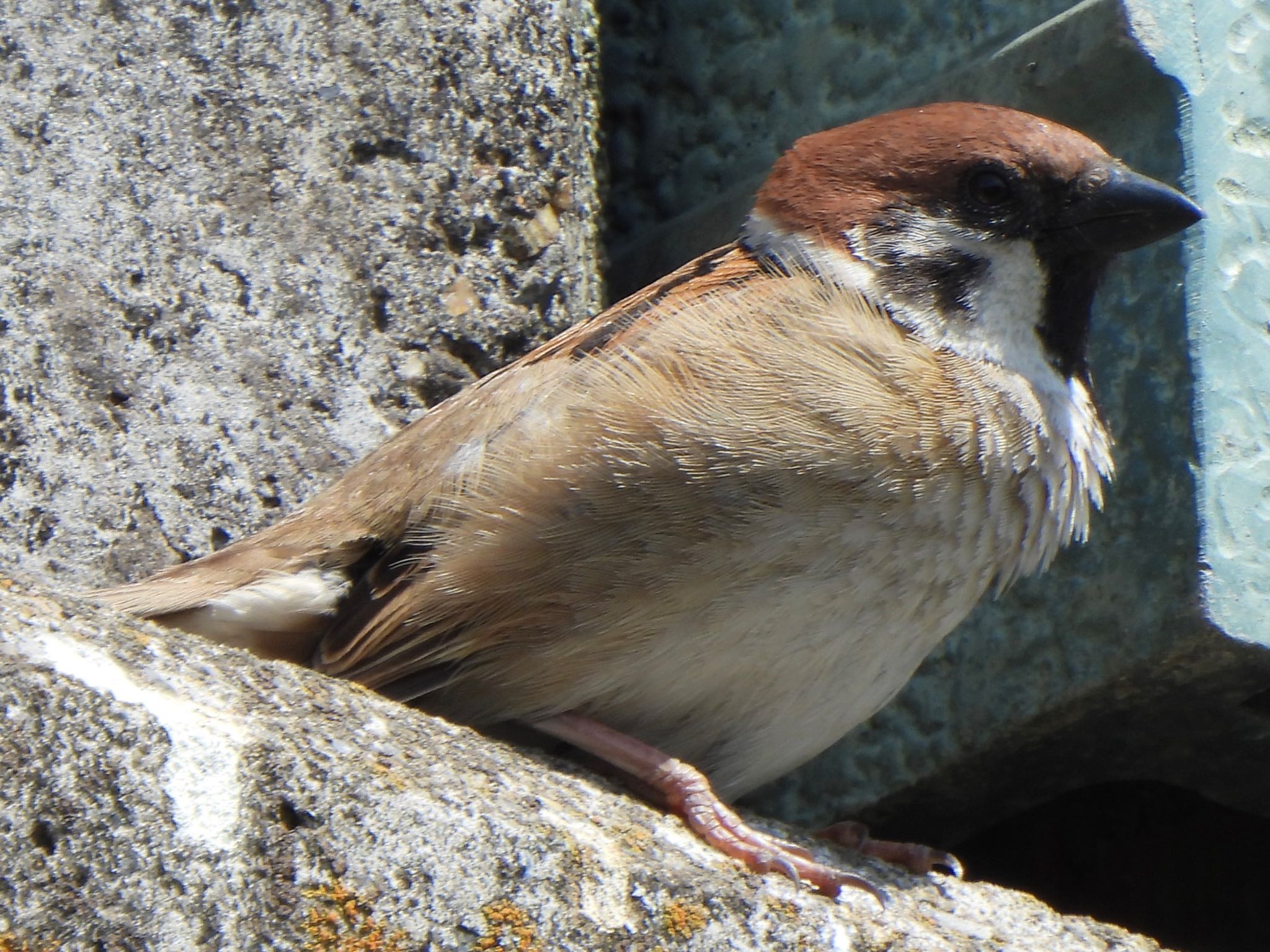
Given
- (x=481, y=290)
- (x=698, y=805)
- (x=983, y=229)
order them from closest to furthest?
(x=698, y=805) → (x=983, y=229) → (x=481, y=290)

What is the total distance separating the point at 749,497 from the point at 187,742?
0.79 metres

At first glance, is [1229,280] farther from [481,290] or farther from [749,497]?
[481,290]

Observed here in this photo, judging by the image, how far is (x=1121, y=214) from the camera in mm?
2100

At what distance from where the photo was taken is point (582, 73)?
268cm

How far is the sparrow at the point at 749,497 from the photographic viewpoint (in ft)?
6.10

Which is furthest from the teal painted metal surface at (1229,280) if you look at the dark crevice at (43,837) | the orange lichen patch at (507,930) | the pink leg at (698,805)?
the dark crevice at (43,837)

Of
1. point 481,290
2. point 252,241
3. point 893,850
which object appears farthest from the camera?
point 481,290

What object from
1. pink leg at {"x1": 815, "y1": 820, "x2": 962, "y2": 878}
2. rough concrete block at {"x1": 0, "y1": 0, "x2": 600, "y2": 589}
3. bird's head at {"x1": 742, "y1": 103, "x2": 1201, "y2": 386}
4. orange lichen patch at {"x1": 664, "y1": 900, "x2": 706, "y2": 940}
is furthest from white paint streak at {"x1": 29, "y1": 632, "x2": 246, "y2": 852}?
bird's head at {"x1": 742, "y1": 103, "x2": 1201, "y2": 386}

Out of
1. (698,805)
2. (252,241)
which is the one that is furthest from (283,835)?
(252,241)

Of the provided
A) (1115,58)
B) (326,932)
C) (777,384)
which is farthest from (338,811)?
(1115,58)

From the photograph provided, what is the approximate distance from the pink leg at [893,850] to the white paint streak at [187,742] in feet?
3.35

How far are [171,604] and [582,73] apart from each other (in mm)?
1200

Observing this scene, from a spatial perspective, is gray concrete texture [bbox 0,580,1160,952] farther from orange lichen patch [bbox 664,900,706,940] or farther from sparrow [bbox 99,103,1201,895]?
sparrow [bbox 99,103,1201,895]

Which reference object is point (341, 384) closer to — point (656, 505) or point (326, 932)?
point (656, 505)
